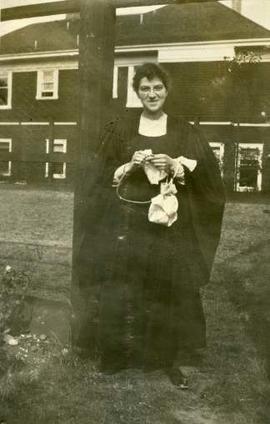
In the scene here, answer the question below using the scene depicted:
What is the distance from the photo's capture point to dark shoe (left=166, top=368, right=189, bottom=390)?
6.43ft

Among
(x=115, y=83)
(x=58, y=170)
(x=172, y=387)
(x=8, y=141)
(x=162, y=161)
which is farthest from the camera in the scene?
(x=58, y=170)

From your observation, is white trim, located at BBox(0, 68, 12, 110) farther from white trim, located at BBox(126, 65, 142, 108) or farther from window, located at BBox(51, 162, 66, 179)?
white trim, located at BBox(126, 65, 142, 108)

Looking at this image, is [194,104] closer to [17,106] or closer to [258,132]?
[258,132]

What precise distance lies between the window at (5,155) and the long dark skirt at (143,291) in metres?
0.59

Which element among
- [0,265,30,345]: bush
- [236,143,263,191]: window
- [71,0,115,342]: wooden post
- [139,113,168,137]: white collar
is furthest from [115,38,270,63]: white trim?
[0,265,30,345]: bush

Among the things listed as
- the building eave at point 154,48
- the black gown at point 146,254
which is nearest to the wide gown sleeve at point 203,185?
the black gown at point 146,254

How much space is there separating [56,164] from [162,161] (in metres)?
0.68

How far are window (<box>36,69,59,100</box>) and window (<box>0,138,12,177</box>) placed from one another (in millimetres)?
267

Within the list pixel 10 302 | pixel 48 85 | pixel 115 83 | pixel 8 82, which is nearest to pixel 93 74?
pixel 115 83

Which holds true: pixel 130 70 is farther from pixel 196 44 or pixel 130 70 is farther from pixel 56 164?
pixel 56 164

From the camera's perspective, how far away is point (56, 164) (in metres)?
2.35

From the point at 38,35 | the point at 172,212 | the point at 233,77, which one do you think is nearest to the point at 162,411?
the point at 172,212

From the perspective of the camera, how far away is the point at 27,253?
3281mm

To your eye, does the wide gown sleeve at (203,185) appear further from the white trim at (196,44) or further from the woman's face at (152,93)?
the white trim at (196,44)
